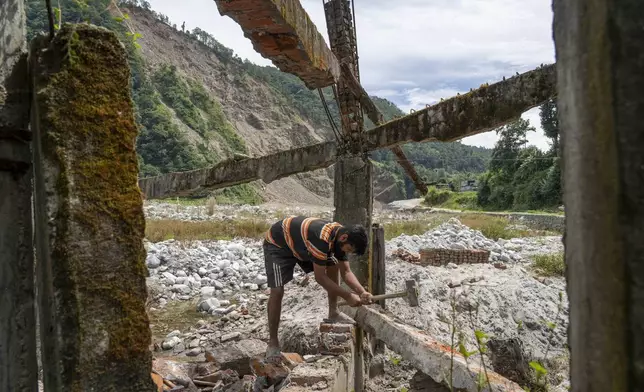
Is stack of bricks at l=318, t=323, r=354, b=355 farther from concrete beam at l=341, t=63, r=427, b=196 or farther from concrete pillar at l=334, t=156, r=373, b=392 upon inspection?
concrete beam at l=341, t=63, r=427, b=196

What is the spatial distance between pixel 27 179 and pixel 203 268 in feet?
27.1

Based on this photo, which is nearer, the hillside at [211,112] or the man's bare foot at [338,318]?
the man's bare foot at [338,318]

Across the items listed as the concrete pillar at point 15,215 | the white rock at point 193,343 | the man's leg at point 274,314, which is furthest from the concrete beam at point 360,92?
the concrete pillar at point 15,215

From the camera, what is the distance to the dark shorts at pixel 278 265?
4102 mm

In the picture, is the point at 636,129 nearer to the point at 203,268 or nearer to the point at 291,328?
the point at 291,328

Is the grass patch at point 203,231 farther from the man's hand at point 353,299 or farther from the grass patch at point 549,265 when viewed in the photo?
the man's hand at point 353,299

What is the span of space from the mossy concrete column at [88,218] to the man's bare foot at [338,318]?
3072mm

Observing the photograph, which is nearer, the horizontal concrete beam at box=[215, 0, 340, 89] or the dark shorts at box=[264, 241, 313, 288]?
the horizontal concrete beam at box=[215, 0, 340, 89]

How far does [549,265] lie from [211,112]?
47671mm

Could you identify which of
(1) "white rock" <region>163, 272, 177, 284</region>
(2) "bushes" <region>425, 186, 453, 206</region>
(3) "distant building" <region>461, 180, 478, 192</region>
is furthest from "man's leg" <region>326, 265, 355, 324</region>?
(3) "distant building" <region>461, 180, 478, 192</region>

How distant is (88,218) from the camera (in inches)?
59.7

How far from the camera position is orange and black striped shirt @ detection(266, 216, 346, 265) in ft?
12.4

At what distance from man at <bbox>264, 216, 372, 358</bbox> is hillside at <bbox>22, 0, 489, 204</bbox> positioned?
36862mm

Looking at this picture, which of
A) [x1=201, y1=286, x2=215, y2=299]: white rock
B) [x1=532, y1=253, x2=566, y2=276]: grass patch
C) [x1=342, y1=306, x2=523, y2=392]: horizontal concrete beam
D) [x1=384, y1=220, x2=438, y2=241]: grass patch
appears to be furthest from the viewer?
[x1=384, y1=220, x2=438, y2=241]: grass patch
